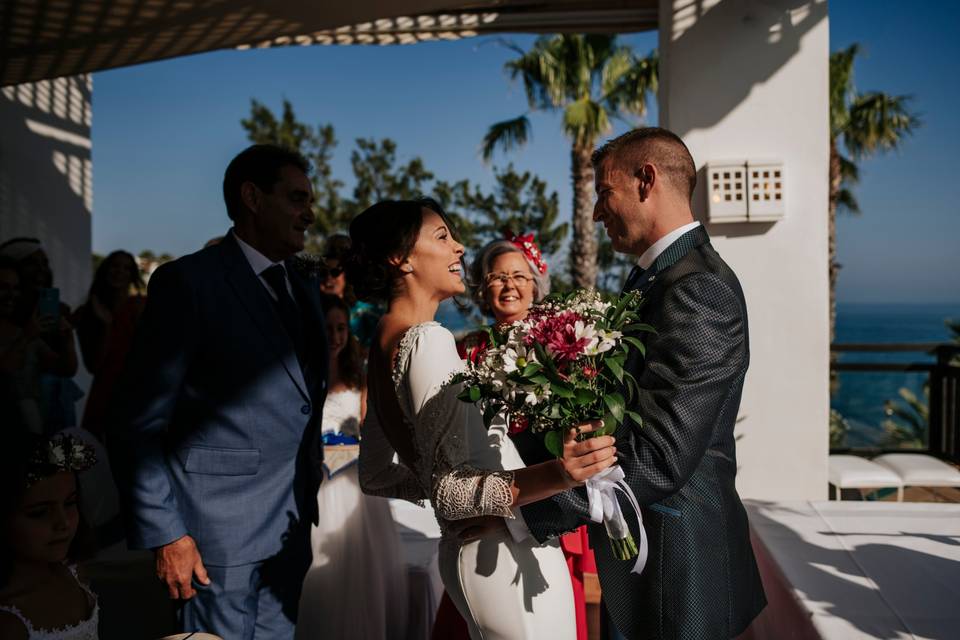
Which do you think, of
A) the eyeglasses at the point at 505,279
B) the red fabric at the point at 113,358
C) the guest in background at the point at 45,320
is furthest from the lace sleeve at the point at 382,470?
the red fabric at the point at 113,358

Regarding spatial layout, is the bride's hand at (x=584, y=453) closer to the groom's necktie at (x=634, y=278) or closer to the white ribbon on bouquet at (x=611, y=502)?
the white ribbon on bouquet at (x=611, y=502)

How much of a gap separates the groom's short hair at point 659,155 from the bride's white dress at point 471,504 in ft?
2.54

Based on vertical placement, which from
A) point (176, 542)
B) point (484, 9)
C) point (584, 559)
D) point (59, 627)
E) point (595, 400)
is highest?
point (484, 9)

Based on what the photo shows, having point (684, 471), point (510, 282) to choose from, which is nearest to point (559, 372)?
point (684, 471)

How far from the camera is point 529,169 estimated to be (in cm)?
2583

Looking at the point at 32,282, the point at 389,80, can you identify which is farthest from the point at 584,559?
the point at 389,80

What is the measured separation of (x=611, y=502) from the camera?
5.59ft

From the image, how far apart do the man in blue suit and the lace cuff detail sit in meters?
0.71

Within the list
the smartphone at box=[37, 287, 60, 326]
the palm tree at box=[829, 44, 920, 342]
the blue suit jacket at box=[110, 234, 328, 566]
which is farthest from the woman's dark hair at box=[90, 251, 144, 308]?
the palm tree at box=[829, 44, 920, 342]

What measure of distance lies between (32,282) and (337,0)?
266cm

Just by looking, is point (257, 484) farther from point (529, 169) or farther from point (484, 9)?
point (529, 169)

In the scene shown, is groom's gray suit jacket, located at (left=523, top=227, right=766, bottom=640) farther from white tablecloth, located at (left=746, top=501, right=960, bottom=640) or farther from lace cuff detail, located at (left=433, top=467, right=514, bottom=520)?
white tablecloth, located at (left=746, top=501, right=960, bottom=640)

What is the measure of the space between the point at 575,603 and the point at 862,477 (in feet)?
10.8

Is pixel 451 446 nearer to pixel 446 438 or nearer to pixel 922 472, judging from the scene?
pixel 446 438
